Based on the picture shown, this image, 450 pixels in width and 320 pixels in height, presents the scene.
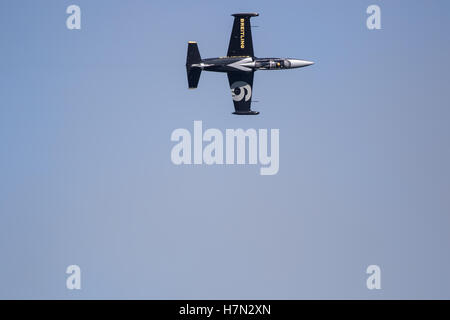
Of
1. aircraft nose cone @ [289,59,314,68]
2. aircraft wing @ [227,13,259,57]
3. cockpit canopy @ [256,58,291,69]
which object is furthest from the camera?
aircraft wing @ [227,13,259,57]

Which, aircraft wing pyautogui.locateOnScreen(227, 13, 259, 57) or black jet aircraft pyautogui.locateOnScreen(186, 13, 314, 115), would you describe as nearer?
black jet aircraft pyautogui.locateOnScreen(186, 13, 314, 115)

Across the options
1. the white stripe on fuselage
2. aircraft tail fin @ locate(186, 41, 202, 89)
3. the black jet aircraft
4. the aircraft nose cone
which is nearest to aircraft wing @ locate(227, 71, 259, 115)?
the black jet aircraft

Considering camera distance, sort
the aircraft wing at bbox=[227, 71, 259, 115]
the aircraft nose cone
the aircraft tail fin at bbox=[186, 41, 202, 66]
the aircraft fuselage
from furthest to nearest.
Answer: the aircraft wing at bbox=[227, 71, 259, 115] → the aircraft nose cone → the aircraft fuselage → the aircraft tail fin at bbox=[186, 41, 202, 66]

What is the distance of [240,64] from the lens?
7769 cm

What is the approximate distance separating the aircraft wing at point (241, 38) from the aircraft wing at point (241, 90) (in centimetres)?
184

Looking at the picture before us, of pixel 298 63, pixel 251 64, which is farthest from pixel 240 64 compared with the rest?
pixel 298 63

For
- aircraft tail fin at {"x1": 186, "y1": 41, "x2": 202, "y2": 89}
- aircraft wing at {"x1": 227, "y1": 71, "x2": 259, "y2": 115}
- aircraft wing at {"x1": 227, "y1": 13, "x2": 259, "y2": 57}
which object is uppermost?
aircraft wing at {"x1": 227, "y1": 13, "x2": 259, "y2": 57}

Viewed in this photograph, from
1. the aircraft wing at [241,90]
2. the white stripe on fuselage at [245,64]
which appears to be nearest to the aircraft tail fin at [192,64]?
the white stripe on fuselage at [245,64]

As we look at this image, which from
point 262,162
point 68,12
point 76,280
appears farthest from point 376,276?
point 68,12

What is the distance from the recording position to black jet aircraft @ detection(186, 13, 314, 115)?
248 feet

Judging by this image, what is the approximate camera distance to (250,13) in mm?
78750

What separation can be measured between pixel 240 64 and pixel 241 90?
123 inches

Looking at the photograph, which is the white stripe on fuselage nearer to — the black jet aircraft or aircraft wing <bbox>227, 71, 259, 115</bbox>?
the black jet aircraft
